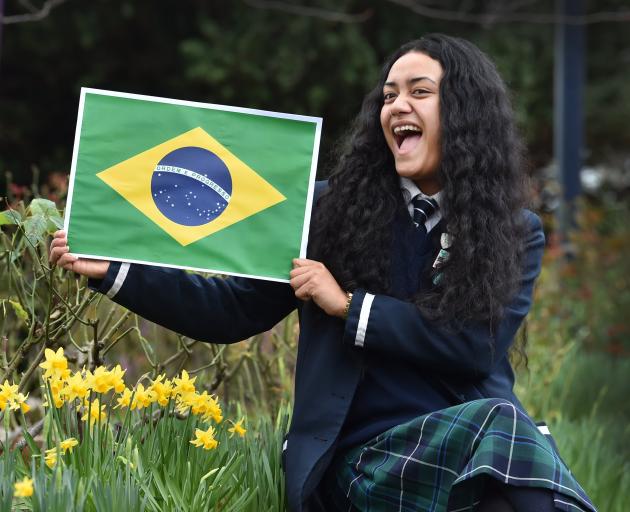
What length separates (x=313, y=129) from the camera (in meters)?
2.85

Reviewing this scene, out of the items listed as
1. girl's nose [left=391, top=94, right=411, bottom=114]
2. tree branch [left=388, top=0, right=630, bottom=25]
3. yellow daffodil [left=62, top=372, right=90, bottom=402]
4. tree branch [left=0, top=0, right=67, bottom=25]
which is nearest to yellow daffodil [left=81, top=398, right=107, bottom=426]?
yellow daffodil [left=62, top=372, right=90, bottom=402]

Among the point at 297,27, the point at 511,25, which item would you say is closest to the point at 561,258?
the point at 297,27

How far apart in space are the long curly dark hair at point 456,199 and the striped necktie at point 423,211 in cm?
4

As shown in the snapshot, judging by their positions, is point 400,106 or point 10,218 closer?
point 10,218

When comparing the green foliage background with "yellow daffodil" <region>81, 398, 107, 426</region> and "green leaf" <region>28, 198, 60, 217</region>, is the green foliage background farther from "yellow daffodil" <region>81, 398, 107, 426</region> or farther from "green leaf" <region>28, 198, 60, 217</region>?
"yellow daffodil" <region>81, 398, 107, 426</region>

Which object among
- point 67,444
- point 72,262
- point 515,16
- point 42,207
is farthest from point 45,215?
point 515,16

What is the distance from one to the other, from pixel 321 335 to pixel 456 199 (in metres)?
0.48

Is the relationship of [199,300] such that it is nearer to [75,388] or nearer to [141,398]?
[141,398]

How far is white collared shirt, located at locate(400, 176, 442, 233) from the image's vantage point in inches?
114

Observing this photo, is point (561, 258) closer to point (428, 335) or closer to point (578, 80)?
point (578, 80)

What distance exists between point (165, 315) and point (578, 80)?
7.78 metres

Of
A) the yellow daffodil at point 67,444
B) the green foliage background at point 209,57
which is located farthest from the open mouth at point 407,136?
the green foliage background at point 209,57

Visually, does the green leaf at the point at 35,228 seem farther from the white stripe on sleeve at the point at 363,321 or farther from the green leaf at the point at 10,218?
the white stripe on sleeve at the point at 363,321

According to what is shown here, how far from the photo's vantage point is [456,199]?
284cm
